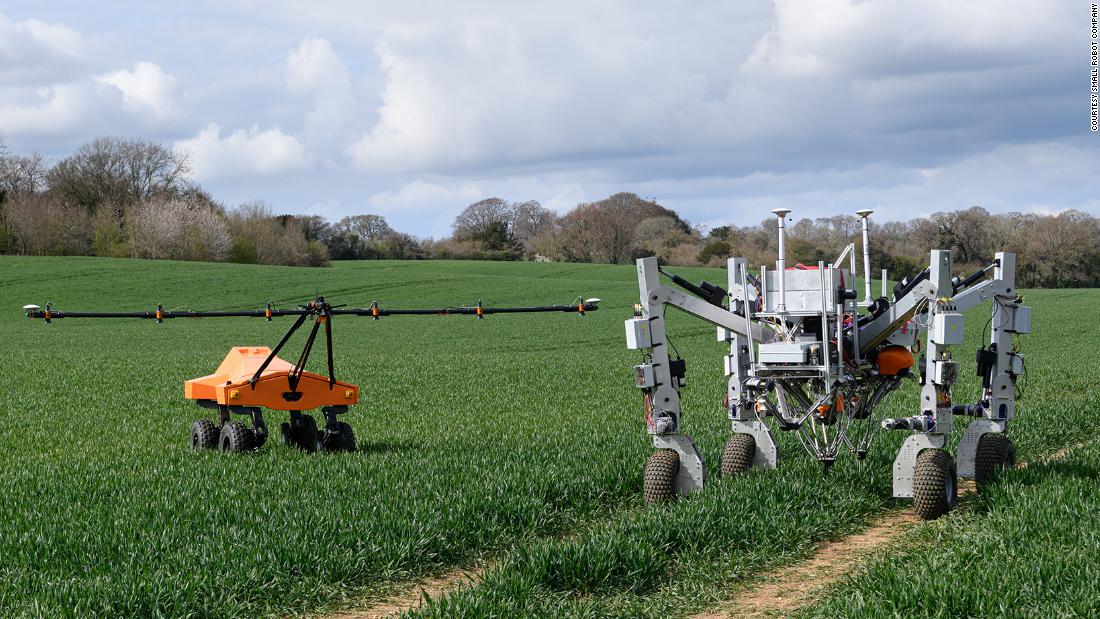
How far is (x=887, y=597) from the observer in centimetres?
684

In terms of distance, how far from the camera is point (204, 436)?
14.8 metres

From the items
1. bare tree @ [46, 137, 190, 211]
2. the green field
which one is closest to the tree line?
bare tree @ [46, 137, 190, 211]

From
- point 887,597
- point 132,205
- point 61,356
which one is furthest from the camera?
point 132,205

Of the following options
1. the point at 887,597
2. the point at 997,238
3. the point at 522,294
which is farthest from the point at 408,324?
the point at 887,597

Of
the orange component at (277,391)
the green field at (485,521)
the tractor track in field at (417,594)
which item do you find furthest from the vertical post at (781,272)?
the orange component at (277,391)

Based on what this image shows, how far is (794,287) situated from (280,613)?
17.2 ft

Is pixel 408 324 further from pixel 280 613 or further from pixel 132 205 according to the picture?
pixel 132 205

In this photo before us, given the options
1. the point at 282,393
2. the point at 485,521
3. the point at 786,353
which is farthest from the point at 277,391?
the point at 786,353

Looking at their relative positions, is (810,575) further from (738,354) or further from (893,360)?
(738,354)

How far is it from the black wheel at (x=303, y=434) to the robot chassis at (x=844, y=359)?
5.61 m

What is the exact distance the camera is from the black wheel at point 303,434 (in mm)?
14258

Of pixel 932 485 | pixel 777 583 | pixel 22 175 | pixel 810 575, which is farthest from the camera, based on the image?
pixel 22 175

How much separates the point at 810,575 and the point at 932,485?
199 centimetres

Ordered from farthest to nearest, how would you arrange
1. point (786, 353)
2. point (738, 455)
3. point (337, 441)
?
point (337, 441)
point (738, 455)
point (786, 353)
